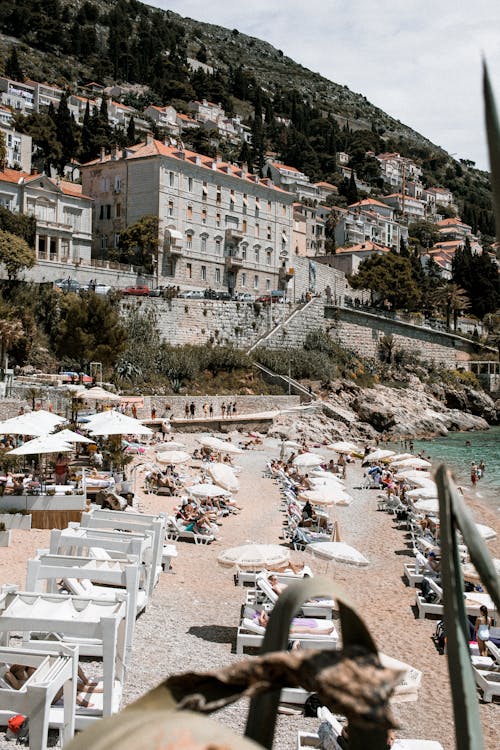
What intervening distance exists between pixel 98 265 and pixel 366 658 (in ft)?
145

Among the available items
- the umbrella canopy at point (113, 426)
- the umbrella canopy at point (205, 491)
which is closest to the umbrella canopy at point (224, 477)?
the umbrella canopy at point (205, 491)

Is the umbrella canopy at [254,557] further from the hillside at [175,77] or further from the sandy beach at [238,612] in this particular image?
the hillside at [175,77]

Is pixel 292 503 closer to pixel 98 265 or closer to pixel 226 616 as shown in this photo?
pixel 226 616

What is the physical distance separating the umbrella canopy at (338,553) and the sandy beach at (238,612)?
1.75 feet

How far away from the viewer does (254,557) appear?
12133 mm

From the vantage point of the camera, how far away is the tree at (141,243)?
1960 inches

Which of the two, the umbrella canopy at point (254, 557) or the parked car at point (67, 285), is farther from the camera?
the parked car at point (67, 285)

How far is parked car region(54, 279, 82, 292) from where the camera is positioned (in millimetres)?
39094

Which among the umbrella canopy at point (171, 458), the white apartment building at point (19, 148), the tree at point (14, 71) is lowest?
the umbrella canopy at point (171, 458)

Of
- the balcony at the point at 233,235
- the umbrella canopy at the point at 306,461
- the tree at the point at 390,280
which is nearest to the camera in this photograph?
the umbrella canopy at the point at 306,461

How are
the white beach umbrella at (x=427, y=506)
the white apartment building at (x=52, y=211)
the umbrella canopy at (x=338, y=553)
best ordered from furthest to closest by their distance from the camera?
the white apartment building at (x=52, y=211) → the white beach umbrella at (x=427, y=506) → the umbrella canopy at (x=338, y=553)

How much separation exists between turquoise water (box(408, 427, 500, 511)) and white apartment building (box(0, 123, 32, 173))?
44.6m

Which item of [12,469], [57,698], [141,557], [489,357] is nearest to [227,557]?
[141,557]

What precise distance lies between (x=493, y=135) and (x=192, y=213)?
54.8 m
